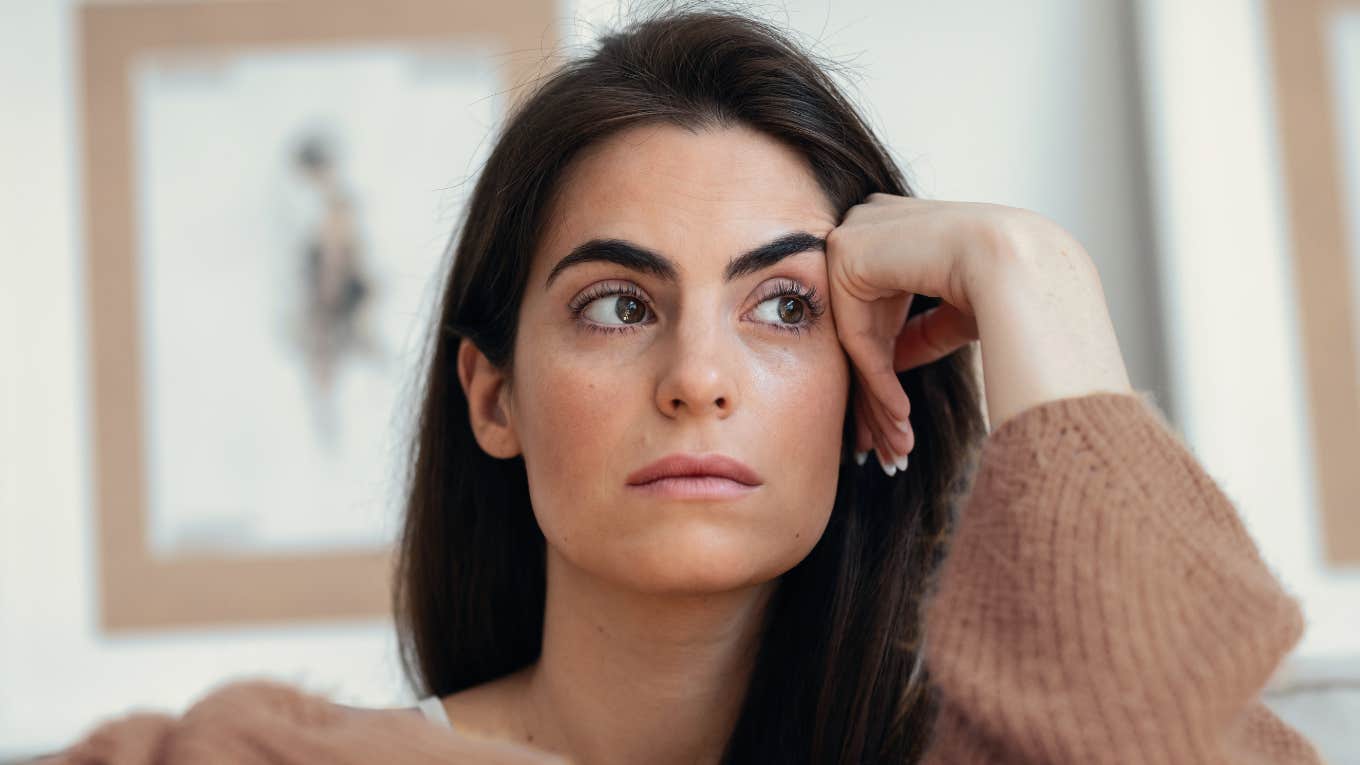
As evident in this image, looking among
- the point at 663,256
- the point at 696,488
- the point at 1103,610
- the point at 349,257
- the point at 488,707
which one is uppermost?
the point at 349,257

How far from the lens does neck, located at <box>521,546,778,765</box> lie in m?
1.50

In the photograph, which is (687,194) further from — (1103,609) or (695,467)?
(1103,609)

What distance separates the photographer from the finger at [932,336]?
4.92 ft

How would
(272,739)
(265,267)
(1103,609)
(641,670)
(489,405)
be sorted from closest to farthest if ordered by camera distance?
(272,739), (1103,609), (641,670), (489,405), (265,267)

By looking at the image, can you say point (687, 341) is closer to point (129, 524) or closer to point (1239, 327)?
point (1239, 327)

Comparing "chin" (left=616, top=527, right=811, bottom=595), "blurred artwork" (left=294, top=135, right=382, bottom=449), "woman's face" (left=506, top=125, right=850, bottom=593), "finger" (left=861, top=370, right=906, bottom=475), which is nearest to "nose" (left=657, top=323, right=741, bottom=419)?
"woman's face" (left=506, top=125, right=850, bottom=593)

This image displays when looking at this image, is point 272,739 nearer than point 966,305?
Yes

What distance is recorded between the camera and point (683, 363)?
131 centimetres

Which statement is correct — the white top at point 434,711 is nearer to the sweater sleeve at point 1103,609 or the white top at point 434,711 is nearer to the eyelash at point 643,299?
the eyelash at point 643,299

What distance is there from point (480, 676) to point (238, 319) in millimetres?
760

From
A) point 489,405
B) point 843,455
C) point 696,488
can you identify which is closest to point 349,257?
point 489,405

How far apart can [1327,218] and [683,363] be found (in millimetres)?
1236

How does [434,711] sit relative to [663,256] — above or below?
below

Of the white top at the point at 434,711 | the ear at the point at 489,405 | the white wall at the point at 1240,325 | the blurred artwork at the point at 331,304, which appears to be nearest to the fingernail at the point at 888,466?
the ear at the point at 489,405
